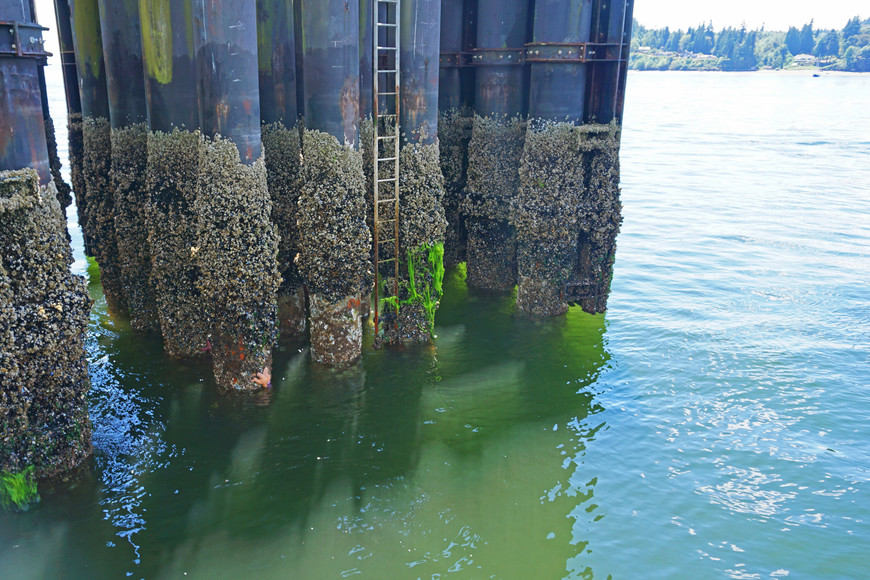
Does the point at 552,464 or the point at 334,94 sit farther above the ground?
the point at 334,94

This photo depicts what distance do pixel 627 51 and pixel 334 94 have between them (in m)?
6.91

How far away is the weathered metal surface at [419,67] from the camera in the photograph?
12.0 m

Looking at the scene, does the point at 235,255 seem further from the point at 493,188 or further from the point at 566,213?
the point at 566,213

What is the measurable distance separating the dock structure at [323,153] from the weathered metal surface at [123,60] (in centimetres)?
3

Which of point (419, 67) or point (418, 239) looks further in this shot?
point (418, 239)

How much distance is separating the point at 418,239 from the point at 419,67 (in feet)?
10.4

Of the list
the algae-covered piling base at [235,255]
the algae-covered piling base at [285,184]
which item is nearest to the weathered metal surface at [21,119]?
the algae-covered piling base at [235,255]

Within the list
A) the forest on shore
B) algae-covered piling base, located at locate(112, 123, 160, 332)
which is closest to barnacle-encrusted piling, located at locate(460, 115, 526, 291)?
algae-covered piling base, located at locate(112, 123, 160, 332)

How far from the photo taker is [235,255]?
10562 millimetres

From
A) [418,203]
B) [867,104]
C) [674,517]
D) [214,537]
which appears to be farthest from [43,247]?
[867,104]

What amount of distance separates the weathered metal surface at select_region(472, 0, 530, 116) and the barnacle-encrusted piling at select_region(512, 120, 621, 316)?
1.35m

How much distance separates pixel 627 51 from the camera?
569 inches

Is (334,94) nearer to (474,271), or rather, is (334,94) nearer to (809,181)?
(474,271)

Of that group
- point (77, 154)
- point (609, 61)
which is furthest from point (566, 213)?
point (77, 154)
